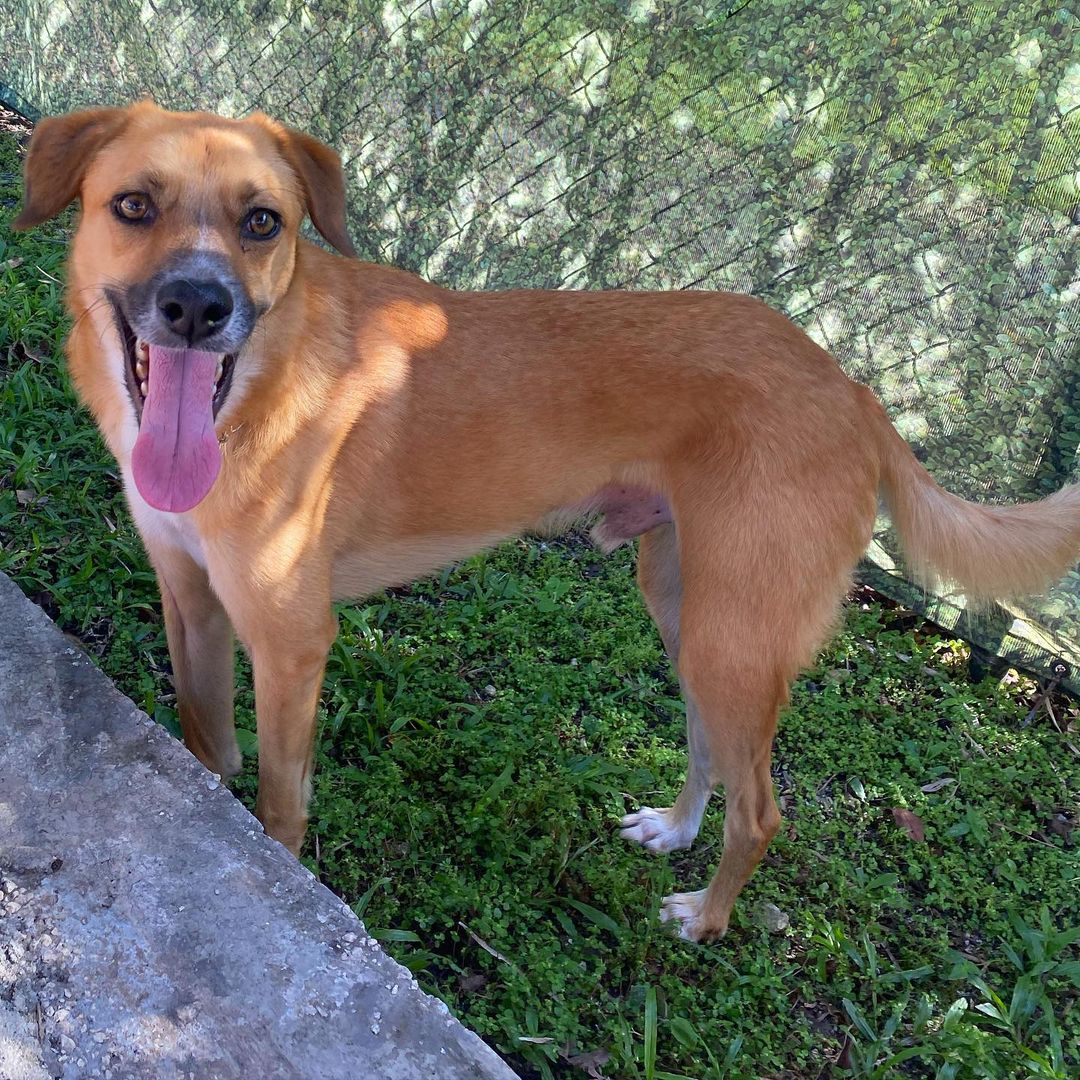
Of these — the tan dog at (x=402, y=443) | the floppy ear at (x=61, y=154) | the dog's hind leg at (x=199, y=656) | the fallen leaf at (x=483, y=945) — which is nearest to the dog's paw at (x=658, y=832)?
the tan dog at (x=402, y=443)

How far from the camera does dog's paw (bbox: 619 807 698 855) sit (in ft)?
10.1

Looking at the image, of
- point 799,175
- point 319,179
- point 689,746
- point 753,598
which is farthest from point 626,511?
point 799,175

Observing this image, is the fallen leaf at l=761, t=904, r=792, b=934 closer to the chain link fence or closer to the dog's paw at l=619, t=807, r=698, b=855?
the dog's paw at l=619, t=807, r=698, b=855

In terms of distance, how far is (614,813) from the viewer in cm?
315

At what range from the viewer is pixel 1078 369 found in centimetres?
360

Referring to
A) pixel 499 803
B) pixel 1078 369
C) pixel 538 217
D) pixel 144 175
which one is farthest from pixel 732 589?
pixel 538 217

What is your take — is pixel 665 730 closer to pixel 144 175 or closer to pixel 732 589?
pixel 732 589

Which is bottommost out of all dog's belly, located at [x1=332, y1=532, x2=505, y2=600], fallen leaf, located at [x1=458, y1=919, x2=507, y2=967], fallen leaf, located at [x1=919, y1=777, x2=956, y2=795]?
fallen leaf, located at [x1=458, y1=919, x2=507, y2=967]

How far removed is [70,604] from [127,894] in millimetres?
1645

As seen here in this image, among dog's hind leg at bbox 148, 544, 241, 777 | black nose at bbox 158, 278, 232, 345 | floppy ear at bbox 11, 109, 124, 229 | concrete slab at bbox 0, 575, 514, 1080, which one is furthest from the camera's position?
dog's hind leg at bbox 148, 544, 241, 777

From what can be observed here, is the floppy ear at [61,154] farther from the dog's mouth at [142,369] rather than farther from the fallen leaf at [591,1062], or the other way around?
the fallen leaf at [591,1062]

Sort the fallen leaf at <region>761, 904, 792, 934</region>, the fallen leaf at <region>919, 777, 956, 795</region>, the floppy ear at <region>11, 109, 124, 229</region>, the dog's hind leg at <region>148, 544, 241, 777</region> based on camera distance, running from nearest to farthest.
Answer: the floppy ear at <region>11, 109, 124, 229</region> < the dog's hind leg at <region>148, 544, 241, 777</region> < the fallen leaf at <region>761, 904, 792, 934</region> < the fallen leaf at <region>919, 777, 956, 795</region>

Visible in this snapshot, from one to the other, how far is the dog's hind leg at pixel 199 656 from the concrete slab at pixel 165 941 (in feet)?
1.58

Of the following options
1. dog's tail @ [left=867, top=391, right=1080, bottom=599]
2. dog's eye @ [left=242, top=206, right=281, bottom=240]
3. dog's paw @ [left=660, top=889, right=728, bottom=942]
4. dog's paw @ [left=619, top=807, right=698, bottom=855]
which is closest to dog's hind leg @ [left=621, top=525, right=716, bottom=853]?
dog's paw @ [left=619, top=807, right=698, bottom=855]
